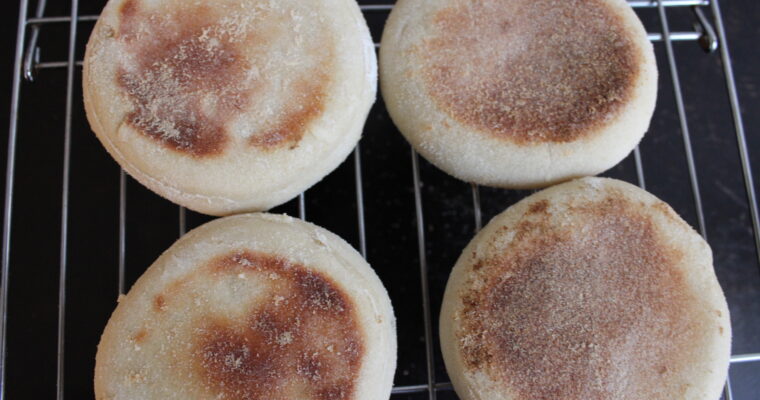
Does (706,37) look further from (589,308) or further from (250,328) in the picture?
(250,328)

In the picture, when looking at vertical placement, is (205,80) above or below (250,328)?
above

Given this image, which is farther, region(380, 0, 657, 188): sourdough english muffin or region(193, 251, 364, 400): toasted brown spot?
region(380, 0, 657, 188): sourdough english muffin

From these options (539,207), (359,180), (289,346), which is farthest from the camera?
(359,180)

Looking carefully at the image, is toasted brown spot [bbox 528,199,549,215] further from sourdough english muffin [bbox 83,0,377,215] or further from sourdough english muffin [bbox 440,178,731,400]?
sourdough english muffin [bbox 83,0,377,215]

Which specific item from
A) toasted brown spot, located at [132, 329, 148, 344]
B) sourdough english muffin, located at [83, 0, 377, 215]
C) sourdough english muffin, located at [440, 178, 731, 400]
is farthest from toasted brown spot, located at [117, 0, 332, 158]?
sourdough english muffin, located at [440, 178, 731, 400]

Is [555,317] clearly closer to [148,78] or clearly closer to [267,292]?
[267,292]

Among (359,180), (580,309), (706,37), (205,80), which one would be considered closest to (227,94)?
(205,80)
